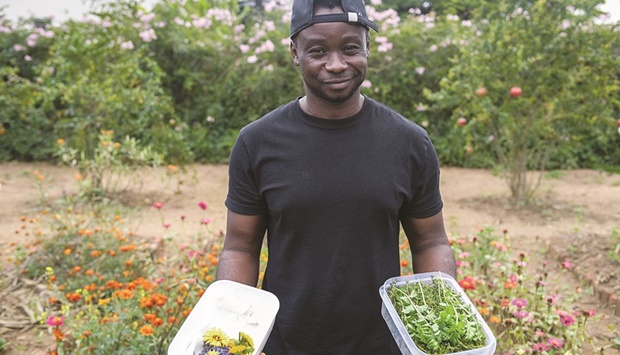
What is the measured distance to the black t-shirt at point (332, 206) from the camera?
4.72 ft

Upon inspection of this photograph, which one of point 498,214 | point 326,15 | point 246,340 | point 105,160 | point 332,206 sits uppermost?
point 326,15

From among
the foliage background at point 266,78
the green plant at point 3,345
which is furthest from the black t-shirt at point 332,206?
the foliage background at point 266,78

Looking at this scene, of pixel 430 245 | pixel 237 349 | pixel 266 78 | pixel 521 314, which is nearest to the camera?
pixel 237 349

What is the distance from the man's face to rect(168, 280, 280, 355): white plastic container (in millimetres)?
502

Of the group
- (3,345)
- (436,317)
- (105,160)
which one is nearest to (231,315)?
(436,317)

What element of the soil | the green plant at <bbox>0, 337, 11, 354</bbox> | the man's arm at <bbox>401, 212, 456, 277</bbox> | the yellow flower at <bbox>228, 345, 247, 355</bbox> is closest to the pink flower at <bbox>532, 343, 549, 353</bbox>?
the soil

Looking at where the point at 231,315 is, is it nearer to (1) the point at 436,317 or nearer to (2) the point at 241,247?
(2) the point at 241,247

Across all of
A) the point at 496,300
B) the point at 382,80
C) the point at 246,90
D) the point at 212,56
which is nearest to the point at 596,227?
the point at 496,300

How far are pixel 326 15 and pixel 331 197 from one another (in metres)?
0.43

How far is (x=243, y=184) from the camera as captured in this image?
151cm

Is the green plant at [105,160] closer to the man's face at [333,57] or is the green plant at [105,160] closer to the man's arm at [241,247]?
the man's arm at [241,247]

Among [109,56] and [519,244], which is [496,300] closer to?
[519,244]

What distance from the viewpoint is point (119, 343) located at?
2.68m

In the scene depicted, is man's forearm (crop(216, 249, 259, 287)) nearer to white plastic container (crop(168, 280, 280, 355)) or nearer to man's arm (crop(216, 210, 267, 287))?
man's arm (crop(216, 210, 267, 287))
